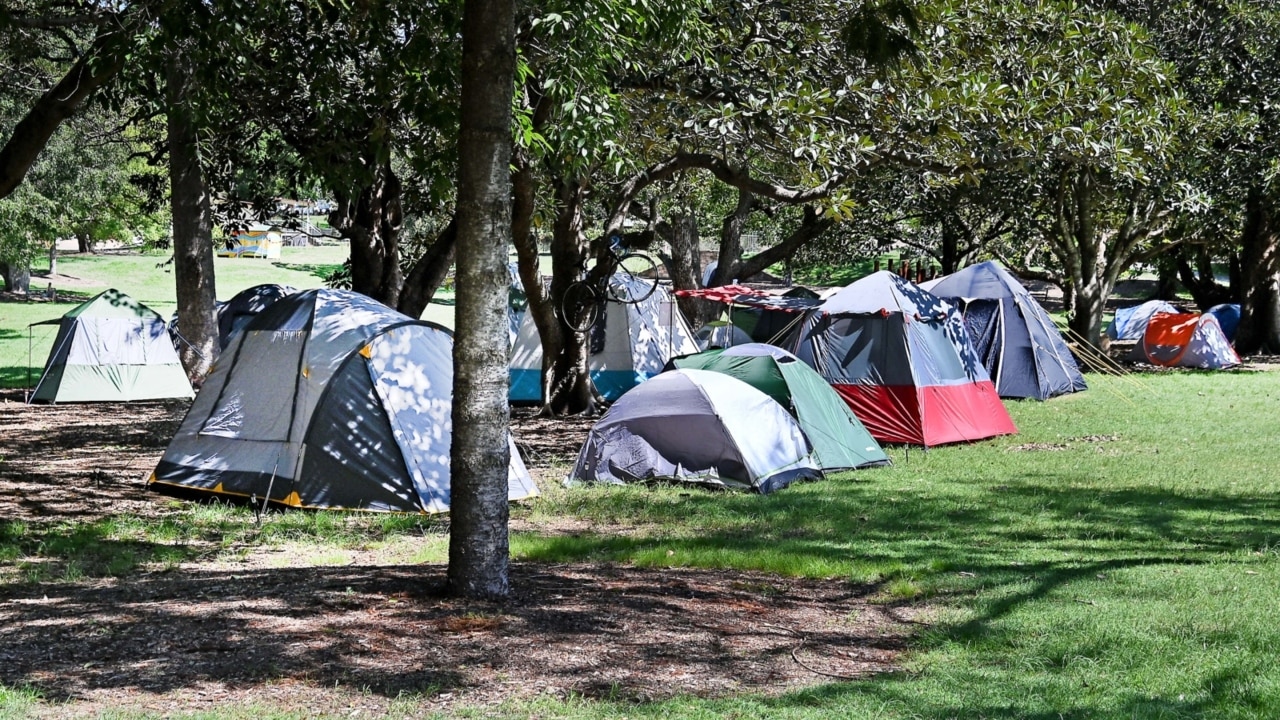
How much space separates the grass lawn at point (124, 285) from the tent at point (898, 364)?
49.6ft

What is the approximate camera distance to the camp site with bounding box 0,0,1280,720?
17.3 feet

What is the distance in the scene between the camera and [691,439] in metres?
11.5

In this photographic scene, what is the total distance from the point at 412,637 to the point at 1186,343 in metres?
24.4

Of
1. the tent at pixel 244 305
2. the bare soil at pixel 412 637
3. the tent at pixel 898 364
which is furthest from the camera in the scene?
the tent at pixel 244 305

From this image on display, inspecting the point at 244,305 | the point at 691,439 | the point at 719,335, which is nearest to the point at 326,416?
the point at 691,439

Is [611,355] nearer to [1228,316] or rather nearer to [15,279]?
[1228,316]

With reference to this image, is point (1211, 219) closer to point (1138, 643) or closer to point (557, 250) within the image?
point (557, 250)

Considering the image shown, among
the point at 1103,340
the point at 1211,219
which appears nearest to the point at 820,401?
the point at 1211,219

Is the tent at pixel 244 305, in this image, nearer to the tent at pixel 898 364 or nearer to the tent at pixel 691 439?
the tent at pixel 898 364

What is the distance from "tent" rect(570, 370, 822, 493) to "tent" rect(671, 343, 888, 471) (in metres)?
0.73

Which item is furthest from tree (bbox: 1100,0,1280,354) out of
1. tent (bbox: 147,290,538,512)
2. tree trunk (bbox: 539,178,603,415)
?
tent (bbox: 147,290,538,512)

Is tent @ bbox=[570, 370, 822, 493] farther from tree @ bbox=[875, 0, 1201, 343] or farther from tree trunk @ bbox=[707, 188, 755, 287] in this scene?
tree trunk @ bbox=[707, 188, 755, 287]

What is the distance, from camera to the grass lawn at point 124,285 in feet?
93.1

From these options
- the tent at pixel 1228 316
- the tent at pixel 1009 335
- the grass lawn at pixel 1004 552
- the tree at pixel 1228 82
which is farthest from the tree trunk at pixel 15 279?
the tent at pixel 1228 316
